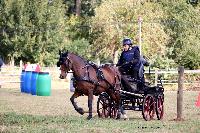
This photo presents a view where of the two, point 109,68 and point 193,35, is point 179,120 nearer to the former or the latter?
point 109,68

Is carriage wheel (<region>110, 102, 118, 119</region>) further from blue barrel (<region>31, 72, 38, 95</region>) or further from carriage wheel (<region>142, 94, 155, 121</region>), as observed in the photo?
blue barrel (<region>31, 72, 38, 95</region>)

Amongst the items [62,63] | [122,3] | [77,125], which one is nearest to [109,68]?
[62,63]

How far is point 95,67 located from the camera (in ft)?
49.2

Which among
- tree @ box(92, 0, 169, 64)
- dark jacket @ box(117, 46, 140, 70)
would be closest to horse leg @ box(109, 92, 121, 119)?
dark jacket @ box(117, 46, 140, 70)

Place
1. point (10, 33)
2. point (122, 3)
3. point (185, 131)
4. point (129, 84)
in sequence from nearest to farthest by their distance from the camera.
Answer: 1. point (185, 131)
2. point (129, 84)
3. point (122, 3)
4. point (10, 33)

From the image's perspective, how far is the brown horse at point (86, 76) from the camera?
14.6 meters

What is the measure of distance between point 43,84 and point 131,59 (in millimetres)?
14432

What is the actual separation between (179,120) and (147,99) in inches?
43.0

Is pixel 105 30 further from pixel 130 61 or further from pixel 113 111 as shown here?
pixel 130 61

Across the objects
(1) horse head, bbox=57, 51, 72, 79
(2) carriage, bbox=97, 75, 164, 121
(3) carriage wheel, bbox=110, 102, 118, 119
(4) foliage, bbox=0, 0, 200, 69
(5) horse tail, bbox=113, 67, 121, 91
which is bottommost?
(3) carriage wheel, bbox=110, 102, 118, 119

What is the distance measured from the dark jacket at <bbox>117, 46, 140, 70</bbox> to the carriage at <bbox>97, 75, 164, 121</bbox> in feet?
1.10

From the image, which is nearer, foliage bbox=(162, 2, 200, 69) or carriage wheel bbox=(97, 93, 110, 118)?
carriage wheel bbox=(97, 93, 110, 118)

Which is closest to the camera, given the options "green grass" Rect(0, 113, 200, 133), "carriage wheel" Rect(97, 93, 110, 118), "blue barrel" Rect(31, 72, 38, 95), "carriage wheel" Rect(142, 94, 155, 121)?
"green grass" Rect(0, 113, 200, 133)

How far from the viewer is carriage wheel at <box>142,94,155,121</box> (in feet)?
51.5
